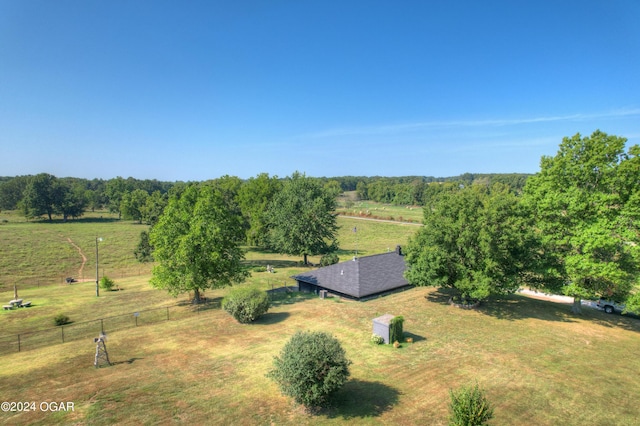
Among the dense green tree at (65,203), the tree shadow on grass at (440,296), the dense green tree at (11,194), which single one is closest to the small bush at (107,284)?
the tree shadow on grass at (440,296)

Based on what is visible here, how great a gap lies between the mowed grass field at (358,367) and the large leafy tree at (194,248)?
380 centimetres

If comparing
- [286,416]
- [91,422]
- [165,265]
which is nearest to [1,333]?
[165,265]

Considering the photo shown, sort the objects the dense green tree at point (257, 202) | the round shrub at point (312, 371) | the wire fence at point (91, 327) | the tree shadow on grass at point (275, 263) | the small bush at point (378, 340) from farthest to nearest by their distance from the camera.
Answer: the dense green tree at point (257, 202), the tree shadow on grass at point (275, 263), the wire fence at point (91, 327), the small bush at point (378, 340), the round shrub at point (312, 371)

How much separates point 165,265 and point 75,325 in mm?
7920

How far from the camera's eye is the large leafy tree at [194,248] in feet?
98.9

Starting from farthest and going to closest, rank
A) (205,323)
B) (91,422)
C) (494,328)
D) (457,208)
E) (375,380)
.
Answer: (457,208) < (205,323) < (494,328) < (375,380) < (91,422)

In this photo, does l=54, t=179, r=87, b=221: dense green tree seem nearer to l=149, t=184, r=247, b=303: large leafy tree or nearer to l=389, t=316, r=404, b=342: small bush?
l=149, t=184, r=247, b=303: large leafy tree

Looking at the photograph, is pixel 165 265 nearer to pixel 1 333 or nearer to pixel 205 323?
pixel 205 323

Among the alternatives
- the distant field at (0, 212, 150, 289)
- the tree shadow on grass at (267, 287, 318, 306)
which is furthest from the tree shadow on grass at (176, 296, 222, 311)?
the distant field at (0, 212, 150, 289)

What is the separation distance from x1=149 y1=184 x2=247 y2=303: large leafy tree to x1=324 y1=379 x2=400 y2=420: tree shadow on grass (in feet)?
62.2

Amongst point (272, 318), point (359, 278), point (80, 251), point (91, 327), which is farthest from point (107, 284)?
point (80, 251)

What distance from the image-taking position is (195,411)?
46.2 ft

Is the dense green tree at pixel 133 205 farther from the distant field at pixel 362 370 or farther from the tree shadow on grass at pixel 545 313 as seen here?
the tree shadow on grass at pixel 545 313

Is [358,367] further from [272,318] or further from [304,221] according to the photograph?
[304,221]
